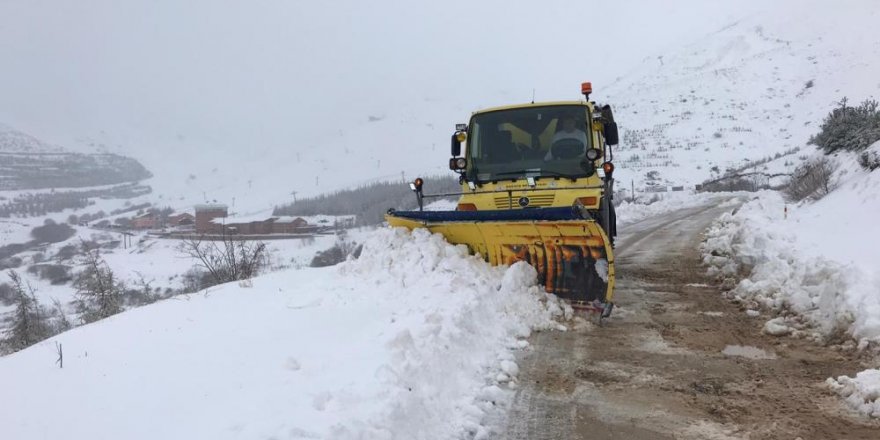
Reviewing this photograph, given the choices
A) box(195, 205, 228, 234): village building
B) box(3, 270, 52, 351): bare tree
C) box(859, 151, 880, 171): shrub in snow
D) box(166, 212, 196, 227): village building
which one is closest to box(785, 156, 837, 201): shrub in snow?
box(859, 151, 880, 171): shrub in snow

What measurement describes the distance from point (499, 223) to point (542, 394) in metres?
2.42

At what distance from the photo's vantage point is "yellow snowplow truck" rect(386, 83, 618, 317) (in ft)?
19.9

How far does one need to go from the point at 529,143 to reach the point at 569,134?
1.80 ft

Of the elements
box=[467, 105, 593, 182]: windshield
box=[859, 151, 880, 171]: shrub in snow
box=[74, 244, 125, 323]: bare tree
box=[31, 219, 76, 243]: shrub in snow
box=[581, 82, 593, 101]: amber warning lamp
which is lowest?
box=[74, 244, 125, 323]: bare tree

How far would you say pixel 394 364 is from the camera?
4062mm

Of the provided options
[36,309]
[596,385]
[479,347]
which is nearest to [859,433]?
[596,385]

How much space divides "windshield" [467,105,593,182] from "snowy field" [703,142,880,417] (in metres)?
2.60

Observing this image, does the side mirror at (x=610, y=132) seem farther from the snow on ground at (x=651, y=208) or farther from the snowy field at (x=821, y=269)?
the snow on ground at (x=651, y=208)

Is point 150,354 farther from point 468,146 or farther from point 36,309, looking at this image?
point 36,309

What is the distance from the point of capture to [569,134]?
7488mm

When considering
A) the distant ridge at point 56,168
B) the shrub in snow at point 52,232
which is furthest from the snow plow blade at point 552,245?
the distant ridge at point 56,168

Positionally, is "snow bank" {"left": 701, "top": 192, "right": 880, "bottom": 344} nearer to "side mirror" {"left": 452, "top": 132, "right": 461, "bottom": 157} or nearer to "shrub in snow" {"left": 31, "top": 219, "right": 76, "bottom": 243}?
"side mirror" {"left": 452, "top": 132, "right": 461, "bottom": 157}

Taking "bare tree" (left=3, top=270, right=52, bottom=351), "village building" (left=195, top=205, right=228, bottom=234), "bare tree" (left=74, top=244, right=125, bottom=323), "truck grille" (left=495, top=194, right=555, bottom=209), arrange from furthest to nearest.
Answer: "village building" (left=195, top=205, right=228, bottom=234)
"bare tree" (left=3, top=270, right=52, bottom=351)
"bare tree" (left=74, top=244, right=125, bottom=323)
"truck grille" (left=495, top=194, right=555, bottom=209)

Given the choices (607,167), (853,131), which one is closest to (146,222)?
(853,131)
